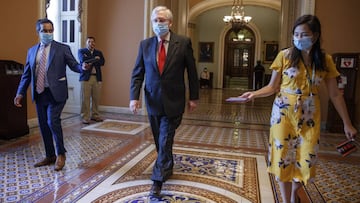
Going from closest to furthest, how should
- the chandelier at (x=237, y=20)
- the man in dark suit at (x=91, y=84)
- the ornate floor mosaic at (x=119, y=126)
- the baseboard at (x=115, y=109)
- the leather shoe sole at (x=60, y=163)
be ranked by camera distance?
the leather shoe sole at (x=60, y=163)
the ornate floor mosaic at (x=119, y=126)
the man in dark suit at (x=91, y=84)
the baseboard at (x=115, y=109)
the chandelier at (x=237, y=20)

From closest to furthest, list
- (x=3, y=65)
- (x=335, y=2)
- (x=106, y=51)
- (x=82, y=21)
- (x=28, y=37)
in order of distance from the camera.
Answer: (x=3, y=65), (x=28, y=37), (x=335, y=2), (x=82, y=21), (x=106, y=51)

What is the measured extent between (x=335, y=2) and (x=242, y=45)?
11996mm

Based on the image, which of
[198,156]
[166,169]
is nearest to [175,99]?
[166,169]

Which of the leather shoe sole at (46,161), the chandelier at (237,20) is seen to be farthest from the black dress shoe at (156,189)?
the chandelier at (237,20)

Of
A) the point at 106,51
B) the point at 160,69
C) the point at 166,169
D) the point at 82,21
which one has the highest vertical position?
the point at 82,21

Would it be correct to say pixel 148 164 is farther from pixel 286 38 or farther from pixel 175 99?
pixel 286 38

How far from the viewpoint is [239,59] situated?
720 inches

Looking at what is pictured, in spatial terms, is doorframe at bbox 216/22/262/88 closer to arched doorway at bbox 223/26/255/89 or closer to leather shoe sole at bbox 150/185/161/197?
arched doorway at bbox 223/26/255/89

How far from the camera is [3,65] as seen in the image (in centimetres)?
461

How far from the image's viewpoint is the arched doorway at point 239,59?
1794 centimetres

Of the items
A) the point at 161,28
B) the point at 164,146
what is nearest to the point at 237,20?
the point at 161,28

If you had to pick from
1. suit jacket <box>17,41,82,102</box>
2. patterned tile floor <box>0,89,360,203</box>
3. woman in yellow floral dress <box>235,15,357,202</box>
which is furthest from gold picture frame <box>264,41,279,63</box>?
woman in yellow floral dress <box>235,15,357,202</box>

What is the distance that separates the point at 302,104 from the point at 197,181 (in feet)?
4.90

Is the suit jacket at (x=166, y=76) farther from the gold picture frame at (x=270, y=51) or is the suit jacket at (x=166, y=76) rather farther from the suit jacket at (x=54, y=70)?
the gold picture frame at (x=270, y=51)
